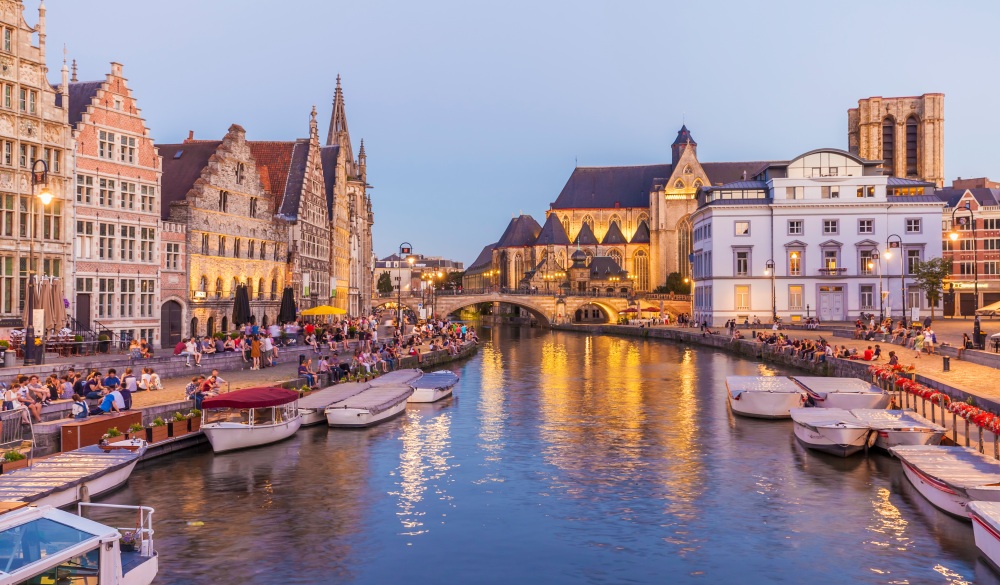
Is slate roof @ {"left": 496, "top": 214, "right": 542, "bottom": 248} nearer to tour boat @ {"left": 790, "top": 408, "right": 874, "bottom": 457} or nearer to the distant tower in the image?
the distant tower

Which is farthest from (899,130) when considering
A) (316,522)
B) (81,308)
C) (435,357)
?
(316,522)

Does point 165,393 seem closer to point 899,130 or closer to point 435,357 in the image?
point 435,357

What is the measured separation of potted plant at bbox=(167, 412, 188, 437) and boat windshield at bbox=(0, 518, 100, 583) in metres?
13.1

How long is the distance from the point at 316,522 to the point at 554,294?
3958 inches

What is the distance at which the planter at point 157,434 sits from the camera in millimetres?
23297

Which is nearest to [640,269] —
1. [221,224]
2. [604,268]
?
[604,268]

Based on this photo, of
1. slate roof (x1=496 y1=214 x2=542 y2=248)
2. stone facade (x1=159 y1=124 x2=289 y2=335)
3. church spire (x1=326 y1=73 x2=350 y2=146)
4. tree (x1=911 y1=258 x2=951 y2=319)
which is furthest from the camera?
slate roof (x1=496 y1=214 x2=542 y2=248)

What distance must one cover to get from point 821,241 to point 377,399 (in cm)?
5776

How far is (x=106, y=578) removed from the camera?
463 inches

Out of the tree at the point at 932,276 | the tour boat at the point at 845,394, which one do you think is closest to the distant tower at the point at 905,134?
the tree at the point at 932,276

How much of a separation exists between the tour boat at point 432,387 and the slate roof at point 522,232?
11021 cm

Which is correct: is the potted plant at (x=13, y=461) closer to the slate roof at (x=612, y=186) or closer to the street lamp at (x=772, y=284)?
the street lamp at (x=772, y=284)

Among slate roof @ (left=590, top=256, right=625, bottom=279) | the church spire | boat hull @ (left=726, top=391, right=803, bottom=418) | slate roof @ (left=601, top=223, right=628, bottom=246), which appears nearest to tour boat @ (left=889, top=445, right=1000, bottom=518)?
boat hull @ (left=726, top=391, right=803, bottom=418)

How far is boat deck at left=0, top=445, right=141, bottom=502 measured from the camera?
1669 centimetres
